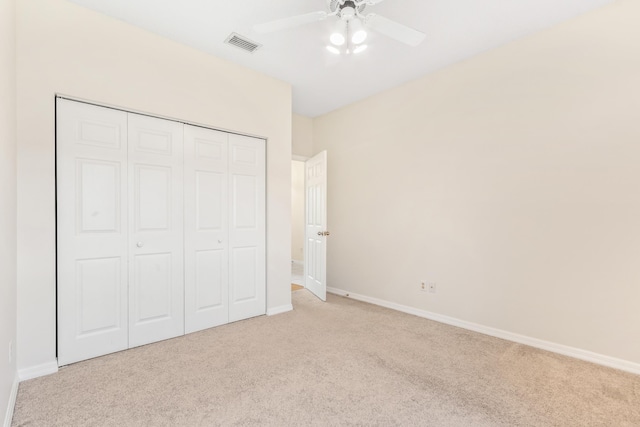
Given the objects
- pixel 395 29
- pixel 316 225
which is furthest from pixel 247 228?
pixel 395 29

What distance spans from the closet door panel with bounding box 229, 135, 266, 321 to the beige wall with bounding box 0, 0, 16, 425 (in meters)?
1.62

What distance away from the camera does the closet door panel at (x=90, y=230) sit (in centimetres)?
223

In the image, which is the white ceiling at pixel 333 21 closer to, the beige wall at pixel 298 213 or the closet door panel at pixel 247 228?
the closet door panel at pixel 247 228

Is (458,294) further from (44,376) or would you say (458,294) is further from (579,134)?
(44,376)

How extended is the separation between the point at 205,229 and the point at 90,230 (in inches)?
36.3

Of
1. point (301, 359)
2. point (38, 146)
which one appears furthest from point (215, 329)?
point (38, 146)

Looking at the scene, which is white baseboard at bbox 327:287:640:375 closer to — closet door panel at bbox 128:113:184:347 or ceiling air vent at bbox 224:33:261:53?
closet door panel at bbox 128:113:184:347

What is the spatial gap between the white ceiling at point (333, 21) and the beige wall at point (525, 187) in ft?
0.86

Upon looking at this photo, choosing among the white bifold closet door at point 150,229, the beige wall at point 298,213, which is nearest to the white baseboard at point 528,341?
the white bifold closet door at point 150,229

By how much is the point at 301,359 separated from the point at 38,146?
2494mm

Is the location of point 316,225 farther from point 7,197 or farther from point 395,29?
point 7,197

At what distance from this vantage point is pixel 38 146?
83.2 inches

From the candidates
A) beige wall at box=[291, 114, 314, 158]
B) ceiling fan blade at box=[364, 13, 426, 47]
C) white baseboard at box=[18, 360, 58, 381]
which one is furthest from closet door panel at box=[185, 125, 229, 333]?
ceiling fan blade at box=[364, 13, 426, 47]

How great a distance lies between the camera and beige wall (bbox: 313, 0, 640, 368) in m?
2.26
